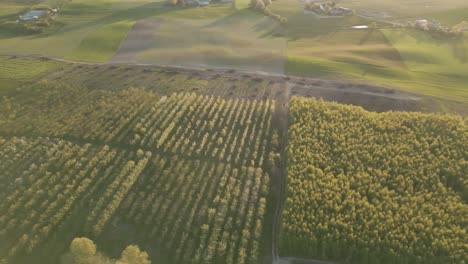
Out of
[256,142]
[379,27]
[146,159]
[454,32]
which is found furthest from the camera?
[379,27]

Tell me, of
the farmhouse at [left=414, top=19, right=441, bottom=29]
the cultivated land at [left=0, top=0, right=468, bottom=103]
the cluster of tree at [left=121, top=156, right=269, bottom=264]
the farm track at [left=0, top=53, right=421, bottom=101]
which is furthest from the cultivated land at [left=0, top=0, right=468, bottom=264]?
the farmhouse at [left=414, top=19, right=441, bottom=29]

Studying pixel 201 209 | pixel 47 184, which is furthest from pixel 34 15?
pixel 201 209

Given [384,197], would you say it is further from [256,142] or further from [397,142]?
[256,142]

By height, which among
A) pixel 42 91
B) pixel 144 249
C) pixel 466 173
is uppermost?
pixel 42 91

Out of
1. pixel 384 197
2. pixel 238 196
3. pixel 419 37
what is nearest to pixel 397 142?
pixel 384 197

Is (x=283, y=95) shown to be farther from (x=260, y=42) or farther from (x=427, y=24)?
(x=427, y=24)

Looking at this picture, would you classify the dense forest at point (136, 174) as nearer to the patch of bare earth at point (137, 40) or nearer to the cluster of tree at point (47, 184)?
the cluster of tree at point (47, 184)
